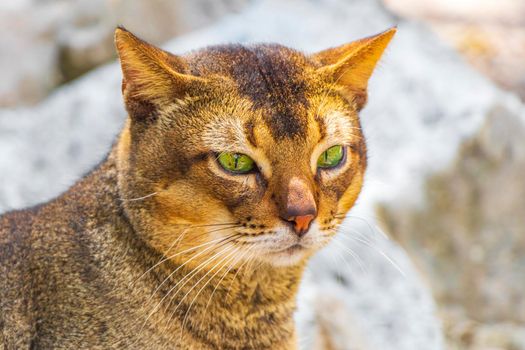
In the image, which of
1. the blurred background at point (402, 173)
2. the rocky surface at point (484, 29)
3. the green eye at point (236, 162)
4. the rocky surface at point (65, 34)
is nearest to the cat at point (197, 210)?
the green eye at point (236, 162)

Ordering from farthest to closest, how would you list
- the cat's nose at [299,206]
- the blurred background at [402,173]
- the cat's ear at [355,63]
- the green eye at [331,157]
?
→ the blurred background at [402,173] < the cat's ear at [355,63] < the green eye at [331,157] < the cat's nose at [299,206]

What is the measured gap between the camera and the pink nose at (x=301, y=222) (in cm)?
307

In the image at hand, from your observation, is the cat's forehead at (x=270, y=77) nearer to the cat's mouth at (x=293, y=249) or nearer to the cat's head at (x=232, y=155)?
the cat's head at (x=232, y=155)

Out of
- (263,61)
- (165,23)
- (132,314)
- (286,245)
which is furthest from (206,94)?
(165,23)

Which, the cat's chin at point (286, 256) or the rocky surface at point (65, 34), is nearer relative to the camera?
the cat's chin at point (286, 256)

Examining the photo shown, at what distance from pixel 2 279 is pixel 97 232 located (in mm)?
386

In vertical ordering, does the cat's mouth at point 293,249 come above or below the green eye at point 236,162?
below

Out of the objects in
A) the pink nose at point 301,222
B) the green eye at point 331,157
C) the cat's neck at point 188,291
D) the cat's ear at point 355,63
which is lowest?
the cat's neck at point 188,291

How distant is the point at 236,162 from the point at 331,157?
1.25 ft

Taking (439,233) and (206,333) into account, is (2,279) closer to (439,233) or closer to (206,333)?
(206,333)

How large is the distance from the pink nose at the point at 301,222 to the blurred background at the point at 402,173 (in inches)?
65.7

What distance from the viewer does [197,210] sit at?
3.17 meters

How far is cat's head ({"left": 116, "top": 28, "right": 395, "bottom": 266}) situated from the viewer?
312 centimetres

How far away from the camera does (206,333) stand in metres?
3.39
